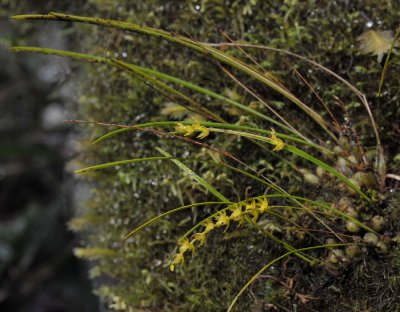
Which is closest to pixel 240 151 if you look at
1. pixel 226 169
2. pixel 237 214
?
pixel 226 169

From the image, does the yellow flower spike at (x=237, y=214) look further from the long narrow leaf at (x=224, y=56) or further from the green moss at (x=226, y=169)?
the long narrow leaf at (x=224, y=56)

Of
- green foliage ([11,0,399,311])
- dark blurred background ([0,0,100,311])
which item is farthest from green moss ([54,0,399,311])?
dark blurred background ([0,0,100,311])

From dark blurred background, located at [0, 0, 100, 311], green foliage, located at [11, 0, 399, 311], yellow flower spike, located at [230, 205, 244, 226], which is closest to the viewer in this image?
yellow flower spike, located at [230, 205, 244, 226]

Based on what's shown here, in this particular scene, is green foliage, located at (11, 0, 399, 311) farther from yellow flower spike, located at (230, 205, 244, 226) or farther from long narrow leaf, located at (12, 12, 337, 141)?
yellow flower spike, located at (230, 205, 244, 226)

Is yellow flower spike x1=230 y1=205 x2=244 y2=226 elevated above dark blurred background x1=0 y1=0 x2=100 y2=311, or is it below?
above

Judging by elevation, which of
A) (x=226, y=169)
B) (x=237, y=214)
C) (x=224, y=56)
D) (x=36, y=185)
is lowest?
(x=36, y=185)

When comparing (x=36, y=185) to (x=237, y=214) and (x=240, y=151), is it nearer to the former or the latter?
(x=240, y=151)

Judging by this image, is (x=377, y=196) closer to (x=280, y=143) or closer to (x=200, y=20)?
(x=280, y=143)

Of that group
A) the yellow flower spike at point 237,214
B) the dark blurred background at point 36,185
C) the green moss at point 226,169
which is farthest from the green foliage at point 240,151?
the dark blurred background at point 36,185

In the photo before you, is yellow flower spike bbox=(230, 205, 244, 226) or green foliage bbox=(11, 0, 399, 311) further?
green foliage bbox=(11, 0, 399, 311)

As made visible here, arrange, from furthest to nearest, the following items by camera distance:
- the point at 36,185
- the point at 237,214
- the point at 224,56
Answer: the point at 36,185, the point at 224,56, the point at 237,214
